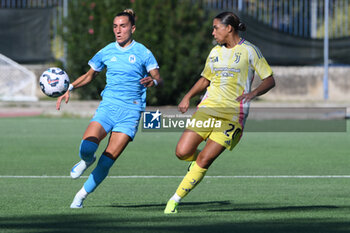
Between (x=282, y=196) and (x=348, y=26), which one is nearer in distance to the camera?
(x=282, y=196)

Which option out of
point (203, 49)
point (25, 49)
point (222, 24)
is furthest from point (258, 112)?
point (222, 24)

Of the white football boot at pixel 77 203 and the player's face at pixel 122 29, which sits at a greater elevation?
the player's face at pixel 122 29

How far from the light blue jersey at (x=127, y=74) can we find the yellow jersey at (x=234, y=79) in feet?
3.10

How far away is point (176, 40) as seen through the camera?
29.3m

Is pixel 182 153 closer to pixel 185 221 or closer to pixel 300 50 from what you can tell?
pixel 185 221

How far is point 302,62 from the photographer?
33062 mm

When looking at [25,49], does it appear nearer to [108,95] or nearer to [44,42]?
[44,42]

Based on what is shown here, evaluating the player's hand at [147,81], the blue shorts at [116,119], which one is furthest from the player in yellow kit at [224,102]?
the blue shorts at [116,119]

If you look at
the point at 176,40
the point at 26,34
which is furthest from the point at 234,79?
the point at 26,34

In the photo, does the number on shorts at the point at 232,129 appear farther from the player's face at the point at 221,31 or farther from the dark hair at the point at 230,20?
the dark hair at the point at 230,20

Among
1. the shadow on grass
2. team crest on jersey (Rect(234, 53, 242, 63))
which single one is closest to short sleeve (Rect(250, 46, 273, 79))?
team crest on jersey (Rect(234, 53, 242, 63))

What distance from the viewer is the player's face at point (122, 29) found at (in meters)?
9.54

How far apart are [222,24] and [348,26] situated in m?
26.8

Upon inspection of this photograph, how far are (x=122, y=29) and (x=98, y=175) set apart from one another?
165cm
